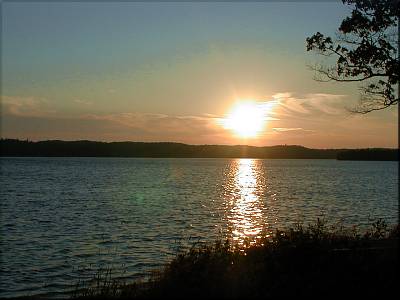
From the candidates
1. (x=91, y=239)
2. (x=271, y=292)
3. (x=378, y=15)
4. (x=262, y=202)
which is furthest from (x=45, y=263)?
(x=262, y=202)

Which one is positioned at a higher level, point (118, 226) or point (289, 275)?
point (289, 275)

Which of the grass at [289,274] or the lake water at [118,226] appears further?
the lake water at [118,226]

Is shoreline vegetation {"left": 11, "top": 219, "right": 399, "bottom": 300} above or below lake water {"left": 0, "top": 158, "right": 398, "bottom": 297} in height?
above

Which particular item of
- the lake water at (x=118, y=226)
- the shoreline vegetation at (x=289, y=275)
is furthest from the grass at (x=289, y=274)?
the lake water at (x=118, y=226)

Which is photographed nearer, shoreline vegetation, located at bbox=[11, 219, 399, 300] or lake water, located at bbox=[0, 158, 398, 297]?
shoreline vegetation, located at bbox=[11, 219, 399, 300]

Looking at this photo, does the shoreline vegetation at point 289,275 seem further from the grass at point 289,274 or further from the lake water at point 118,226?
the lake water at point 118,226

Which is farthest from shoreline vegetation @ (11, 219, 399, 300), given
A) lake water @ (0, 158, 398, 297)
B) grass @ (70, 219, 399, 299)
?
lake water @ (0, 158, 398, 297)

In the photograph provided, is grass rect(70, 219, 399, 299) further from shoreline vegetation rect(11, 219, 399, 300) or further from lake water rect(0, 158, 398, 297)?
lake water rect(0, 158, 398, 297)

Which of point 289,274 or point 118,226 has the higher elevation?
point 289,274

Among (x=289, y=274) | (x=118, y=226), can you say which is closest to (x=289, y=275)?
(x=289, y=274)

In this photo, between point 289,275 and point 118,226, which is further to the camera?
point 118,226

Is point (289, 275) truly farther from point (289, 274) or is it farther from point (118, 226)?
point (118, 226)

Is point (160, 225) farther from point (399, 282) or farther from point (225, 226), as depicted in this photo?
point (399, 282)

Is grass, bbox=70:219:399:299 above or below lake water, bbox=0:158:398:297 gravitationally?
above
